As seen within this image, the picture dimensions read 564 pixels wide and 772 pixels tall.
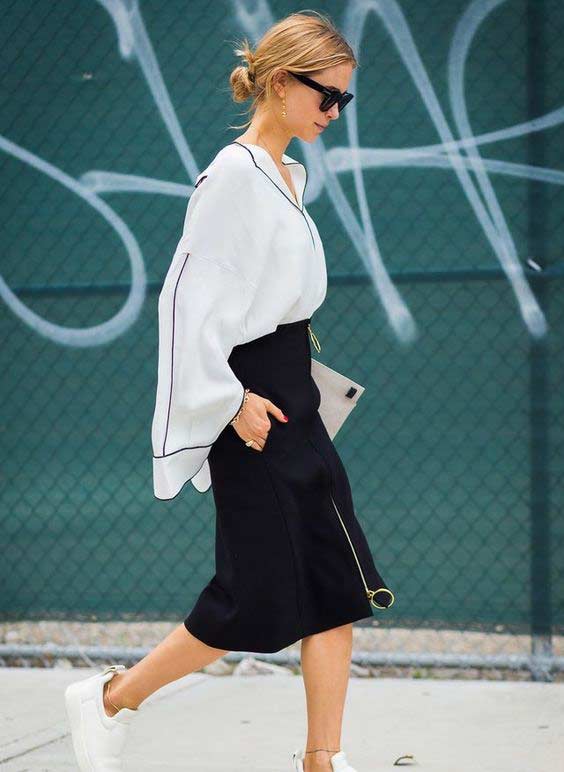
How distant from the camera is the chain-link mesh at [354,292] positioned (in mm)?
4375

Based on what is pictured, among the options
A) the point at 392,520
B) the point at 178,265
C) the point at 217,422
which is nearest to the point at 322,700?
the point at 217,422

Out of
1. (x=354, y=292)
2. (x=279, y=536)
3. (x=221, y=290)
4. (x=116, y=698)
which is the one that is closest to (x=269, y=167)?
(x=221, y=290)

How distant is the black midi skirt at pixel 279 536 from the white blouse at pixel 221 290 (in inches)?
3.4

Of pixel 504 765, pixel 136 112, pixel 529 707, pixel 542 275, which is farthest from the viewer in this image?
pixel 136 112

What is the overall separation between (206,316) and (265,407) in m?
0.23

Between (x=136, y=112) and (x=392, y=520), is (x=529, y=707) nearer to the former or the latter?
(x=392, y=520)

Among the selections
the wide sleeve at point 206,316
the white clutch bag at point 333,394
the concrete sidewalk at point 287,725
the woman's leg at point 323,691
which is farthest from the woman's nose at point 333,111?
the concrete sidewalk at point 287,725

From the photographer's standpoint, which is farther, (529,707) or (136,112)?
(136,112)

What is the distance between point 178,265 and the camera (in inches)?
109

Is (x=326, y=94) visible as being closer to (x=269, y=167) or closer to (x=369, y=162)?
(x=269, y=167)

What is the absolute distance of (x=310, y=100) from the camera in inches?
110

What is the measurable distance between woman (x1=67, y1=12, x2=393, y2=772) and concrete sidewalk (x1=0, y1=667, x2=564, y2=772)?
679 millimetres

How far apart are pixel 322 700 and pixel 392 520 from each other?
176 cm

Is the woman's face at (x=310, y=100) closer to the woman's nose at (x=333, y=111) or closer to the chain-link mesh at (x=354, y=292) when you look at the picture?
the woman's nose at (x=333, y=111)
